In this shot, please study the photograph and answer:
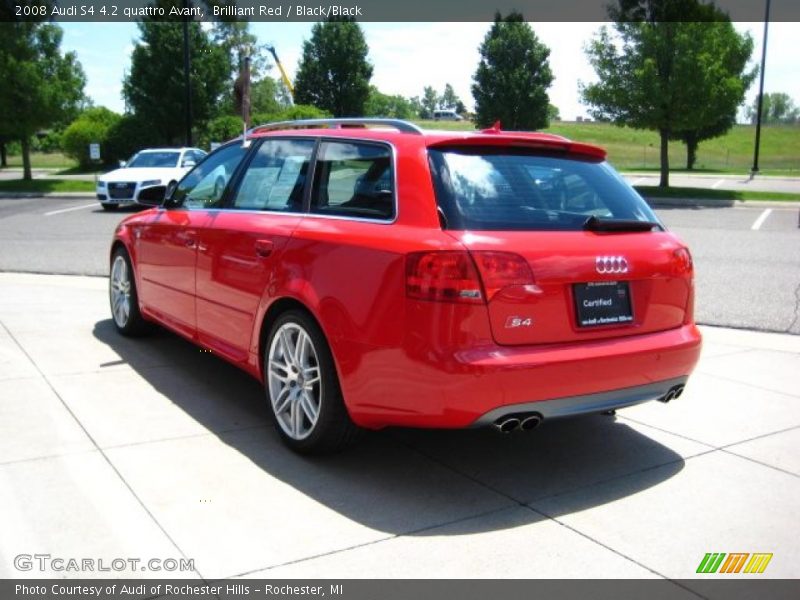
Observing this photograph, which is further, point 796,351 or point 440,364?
point 796,351

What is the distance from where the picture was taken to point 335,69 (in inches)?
1666

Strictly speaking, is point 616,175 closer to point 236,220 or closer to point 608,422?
point 608,422

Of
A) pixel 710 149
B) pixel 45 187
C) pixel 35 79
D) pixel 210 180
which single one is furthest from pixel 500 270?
pixel 710 149

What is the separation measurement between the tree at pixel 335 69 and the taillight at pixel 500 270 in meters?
39.6

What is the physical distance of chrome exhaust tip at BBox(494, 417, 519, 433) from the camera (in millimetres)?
3463

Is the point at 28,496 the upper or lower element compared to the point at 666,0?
lower

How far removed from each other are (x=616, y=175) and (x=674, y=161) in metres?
57.7

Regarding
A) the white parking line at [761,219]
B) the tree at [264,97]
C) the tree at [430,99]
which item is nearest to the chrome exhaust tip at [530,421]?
the white parking line at [761,219]

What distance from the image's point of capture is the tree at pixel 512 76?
127 ft

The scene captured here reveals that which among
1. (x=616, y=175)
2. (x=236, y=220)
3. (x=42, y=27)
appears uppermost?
(x=42, y=27)

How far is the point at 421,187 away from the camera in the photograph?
3676mm

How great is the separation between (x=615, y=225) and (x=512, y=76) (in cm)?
3631
